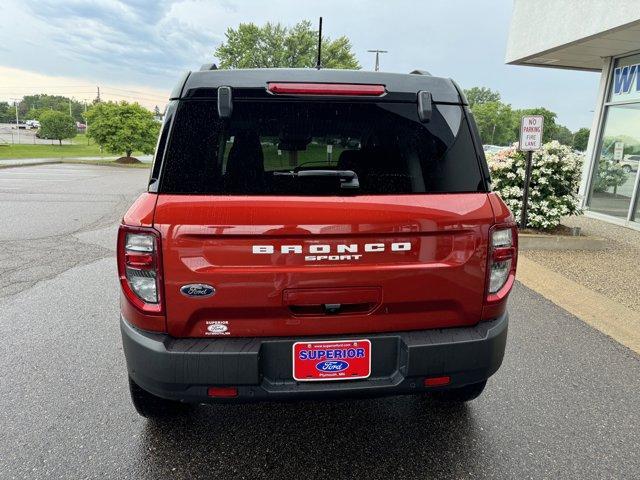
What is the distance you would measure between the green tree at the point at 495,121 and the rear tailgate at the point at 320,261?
102247 mm

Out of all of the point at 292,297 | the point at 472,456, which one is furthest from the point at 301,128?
the point at 472,456

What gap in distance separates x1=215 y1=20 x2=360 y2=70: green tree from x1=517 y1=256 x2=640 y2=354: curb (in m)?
42.0

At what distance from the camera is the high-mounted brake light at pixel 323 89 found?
1.98 m

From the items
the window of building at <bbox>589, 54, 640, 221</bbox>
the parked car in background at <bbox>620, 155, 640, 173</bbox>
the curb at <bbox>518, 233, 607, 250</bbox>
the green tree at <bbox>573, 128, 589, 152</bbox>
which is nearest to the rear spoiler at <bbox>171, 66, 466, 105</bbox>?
the curb at <bbox>518, 233, 607, 250</bbox>

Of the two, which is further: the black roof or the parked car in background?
the parked car in background

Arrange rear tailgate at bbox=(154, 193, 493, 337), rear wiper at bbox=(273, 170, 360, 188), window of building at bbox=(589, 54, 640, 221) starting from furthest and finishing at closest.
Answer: window of building at bbox=(589, 54, 640, 221), rear wiper at bbox=(273, 170, 360, 188), rear tailgate at bbox=(154, 193, 493, 337)

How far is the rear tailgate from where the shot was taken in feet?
6.07

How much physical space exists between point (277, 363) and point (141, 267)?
0.71 m

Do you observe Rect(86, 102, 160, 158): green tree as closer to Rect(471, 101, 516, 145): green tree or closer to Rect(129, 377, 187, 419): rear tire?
Rect(129, 377, 187, 419): rear tire

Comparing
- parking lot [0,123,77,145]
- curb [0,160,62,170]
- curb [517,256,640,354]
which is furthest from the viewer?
parking lot [0,123,77,145]

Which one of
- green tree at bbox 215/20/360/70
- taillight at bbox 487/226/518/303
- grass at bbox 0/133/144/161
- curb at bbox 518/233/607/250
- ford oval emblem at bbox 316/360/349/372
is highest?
green tree at bbox 215/20/360/70

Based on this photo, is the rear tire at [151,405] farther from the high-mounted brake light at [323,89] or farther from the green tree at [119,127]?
the green tree at [119,127]

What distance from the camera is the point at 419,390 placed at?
2070mm

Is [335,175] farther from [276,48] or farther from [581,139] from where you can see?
[581,139]
